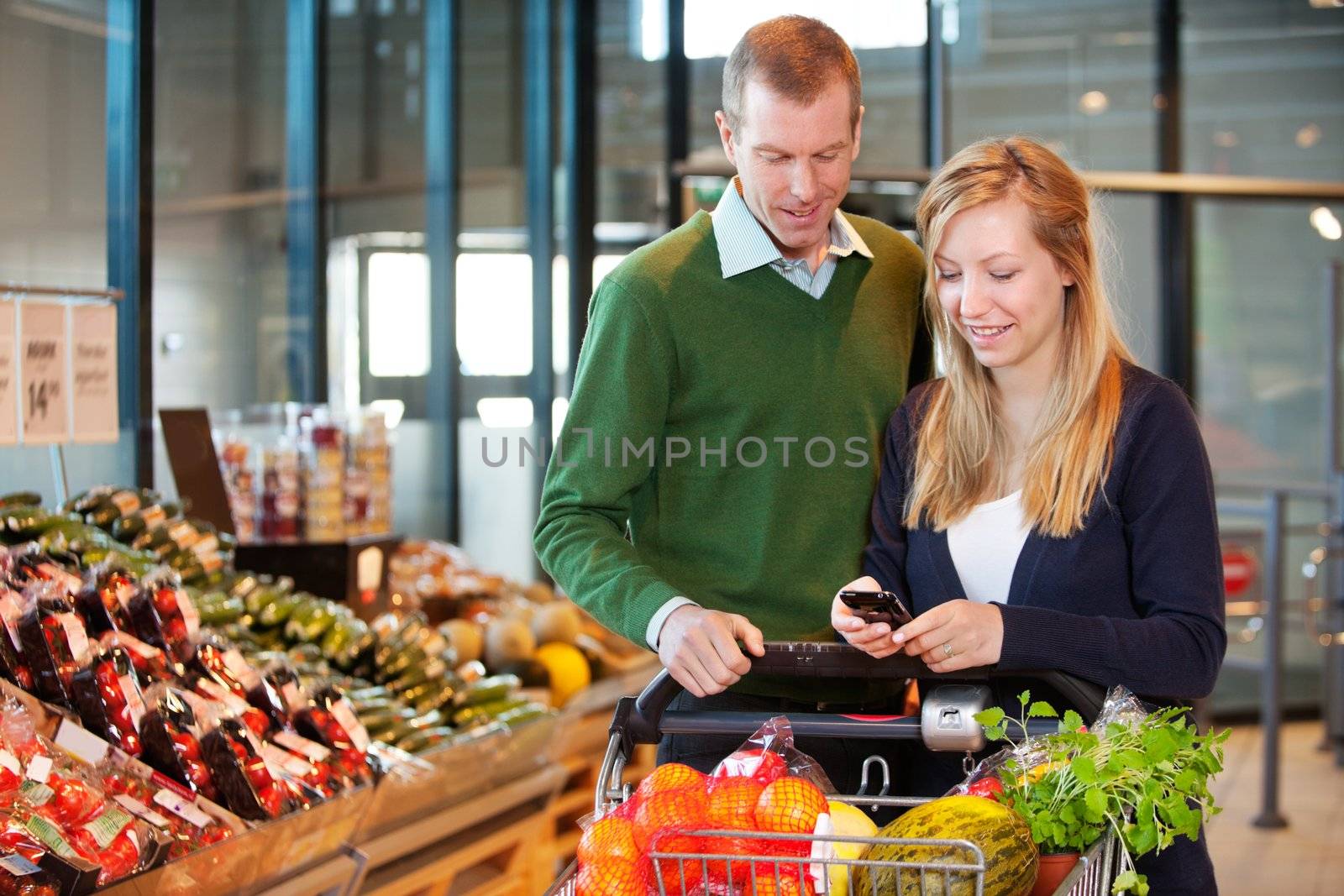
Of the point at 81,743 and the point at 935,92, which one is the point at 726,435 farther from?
the point at 935,92

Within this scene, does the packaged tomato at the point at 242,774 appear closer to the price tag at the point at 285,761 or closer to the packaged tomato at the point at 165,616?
the price tag at the point at 285,761

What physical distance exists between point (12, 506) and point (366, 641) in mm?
863

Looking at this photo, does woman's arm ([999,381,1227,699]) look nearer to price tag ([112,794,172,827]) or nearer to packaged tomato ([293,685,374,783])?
price tag ([112,794,172,827])

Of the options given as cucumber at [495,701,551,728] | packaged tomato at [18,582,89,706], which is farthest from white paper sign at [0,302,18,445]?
cucumber at [495,701,551,728]

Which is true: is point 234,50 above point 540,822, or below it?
above

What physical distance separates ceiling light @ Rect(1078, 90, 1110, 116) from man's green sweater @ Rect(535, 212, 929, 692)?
5.30m

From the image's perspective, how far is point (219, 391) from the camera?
420cm

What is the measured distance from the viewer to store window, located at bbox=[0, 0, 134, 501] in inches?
129

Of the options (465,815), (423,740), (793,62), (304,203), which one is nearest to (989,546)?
(793,62)

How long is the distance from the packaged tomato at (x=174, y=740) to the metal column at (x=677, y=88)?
4171 mm

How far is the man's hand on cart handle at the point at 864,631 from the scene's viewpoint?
157cm

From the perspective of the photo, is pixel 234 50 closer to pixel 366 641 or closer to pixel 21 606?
pixel 366 641

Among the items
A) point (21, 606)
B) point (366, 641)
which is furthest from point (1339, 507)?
point (21, 606)

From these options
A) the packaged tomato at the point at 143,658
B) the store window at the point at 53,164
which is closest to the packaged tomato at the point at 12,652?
the packaged tomato at the point at 143,658
